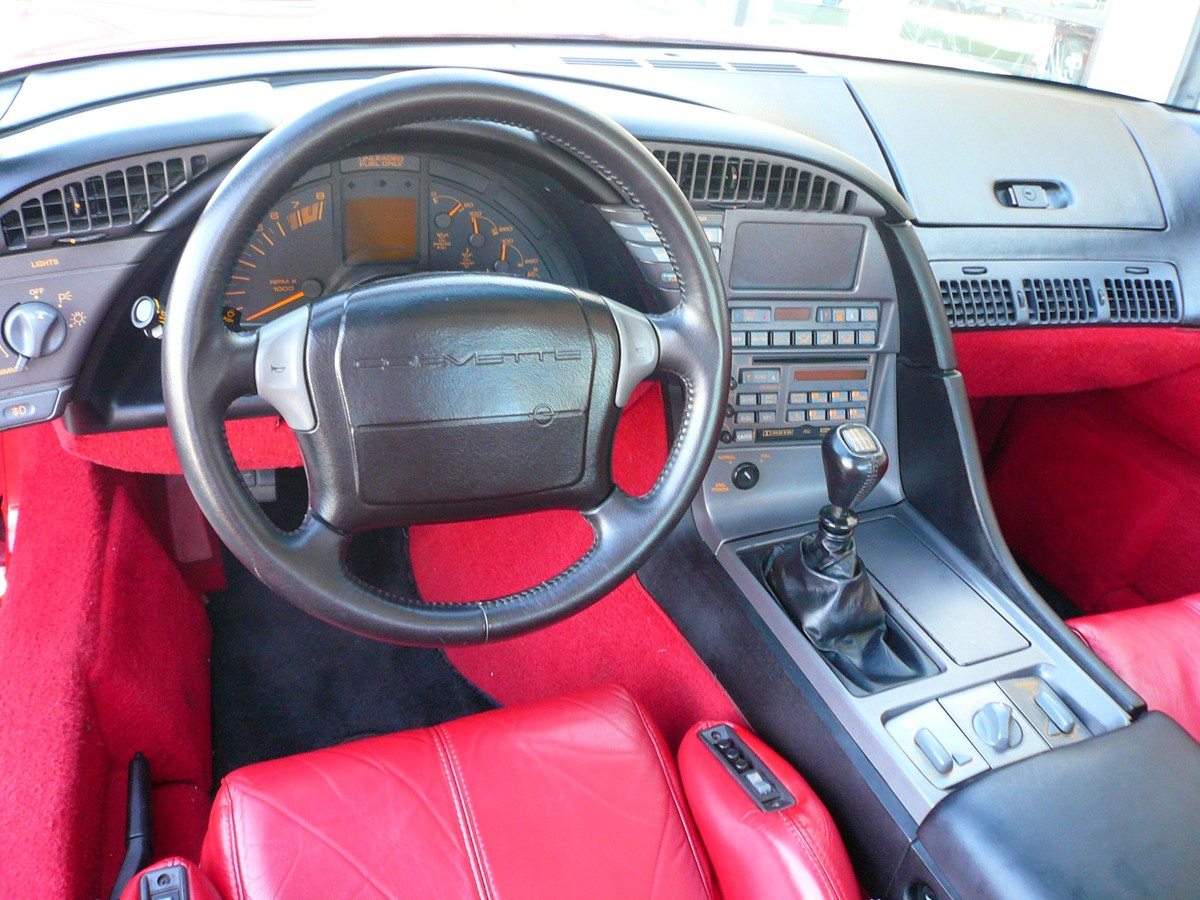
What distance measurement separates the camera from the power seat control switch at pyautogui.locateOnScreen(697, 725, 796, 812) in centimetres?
102

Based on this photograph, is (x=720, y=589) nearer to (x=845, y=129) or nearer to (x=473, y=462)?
(x=473, y=462)

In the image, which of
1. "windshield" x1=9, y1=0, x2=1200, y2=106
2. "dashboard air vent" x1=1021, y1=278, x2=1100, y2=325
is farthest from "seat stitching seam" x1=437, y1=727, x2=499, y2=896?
"dashboard air vent" x1=1021, y1=278, x2=1100, y2=325

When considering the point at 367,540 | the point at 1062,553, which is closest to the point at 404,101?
the point at 367,540

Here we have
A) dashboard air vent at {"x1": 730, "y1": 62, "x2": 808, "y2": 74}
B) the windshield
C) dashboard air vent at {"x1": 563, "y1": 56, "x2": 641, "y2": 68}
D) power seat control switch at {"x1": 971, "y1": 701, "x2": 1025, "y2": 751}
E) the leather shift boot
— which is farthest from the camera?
dashboard air vent at {"x1": 730, "y1": 62, "x2": 808, "y2": 74}

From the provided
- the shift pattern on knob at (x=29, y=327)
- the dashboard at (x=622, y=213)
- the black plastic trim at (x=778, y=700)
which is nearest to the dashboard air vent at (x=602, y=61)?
the dashboard at (x=622, y=213)

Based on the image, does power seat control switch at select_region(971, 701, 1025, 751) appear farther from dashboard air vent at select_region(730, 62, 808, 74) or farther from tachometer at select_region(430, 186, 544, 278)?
dashboard air vent at select_region(730, 62, 808, 74)

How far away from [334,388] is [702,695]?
2.25 ft

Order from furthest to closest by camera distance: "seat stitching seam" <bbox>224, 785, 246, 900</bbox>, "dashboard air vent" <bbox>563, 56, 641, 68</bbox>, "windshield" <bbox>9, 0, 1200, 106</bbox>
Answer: "dashboard air vent" <bbox>563, 56, 641, 68</bbox> < "windshield" <bbox>9, 0, 1200, 106</bbox> < "seat stitching seam" <bbox>224, 785, 246, 900</bbox>

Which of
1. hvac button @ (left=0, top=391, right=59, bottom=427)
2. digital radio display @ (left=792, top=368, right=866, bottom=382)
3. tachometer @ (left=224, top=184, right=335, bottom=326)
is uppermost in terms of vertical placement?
tachometer @ (left=224, top=184, right=335, bottom=326)

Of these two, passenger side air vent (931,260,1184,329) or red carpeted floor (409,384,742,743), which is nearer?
red carpeted floor (409,384,742,743)

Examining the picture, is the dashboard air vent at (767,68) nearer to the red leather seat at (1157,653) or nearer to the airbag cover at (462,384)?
the airbag cover at (462,384)

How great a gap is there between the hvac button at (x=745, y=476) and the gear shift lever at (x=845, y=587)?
165 millimetres

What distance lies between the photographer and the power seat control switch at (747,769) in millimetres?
1017

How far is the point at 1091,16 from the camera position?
7.19 feet
